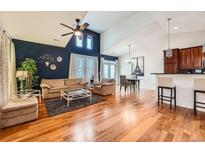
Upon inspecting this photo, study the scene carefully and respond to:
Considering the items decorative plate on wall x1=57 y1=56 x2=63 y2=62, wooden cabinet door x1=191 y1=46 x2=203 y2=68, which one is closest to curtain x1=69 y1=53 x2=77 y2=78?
decorative plate on wall x1=57 y1=56 x2=63 y2=62

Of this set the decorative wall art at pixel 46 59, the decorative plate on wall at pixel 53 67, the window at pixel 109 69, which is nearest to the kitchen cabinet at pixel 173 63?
the window at pixel 109 69

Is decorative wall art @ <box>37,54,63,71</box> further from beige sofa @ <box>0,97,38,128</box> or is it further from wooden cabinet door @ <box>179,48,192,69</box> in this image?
wooden cabinet door @ <box>179,48,192,69</box>

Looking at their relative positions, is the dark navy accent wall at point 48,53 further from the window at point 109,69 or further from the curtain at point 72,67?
the window at point 109,69

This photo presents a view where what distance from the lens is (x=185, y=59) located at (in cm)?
629

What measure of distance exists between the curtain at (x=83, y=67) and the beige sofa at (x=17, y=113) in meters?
4.55

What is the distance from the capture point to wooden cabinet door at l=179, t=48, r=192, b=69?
6.16m

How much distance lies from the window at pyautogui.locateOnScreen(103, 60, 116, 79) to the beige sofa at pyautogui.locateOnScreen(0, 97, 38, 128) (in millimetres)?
7027

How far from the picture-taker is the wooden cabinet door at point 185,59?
20.2 feet

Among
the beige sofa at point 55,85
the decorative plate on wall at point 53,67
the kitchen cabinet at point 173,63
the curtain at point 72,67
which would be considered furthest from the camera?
the curtain at point 72,67

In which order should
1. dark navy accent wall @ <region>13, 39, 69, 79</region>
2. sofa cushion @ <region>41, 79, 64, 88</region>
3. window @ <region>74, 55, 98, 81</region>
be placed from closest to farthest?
dark navy accent wall @ <region>13, 39, 69, 79</region> < sofa cushion @ <region>41, 79, 64, 88</region> < window @ <region>74, 55, 98, 81</region>

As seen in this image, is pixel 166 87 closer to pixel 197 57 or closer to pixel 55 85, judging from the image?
pixel 197 57

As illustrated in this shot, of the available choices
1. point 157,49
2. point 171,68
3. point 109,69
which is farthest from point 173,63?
point 109,69

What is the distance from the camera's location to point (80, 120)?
2939mm
